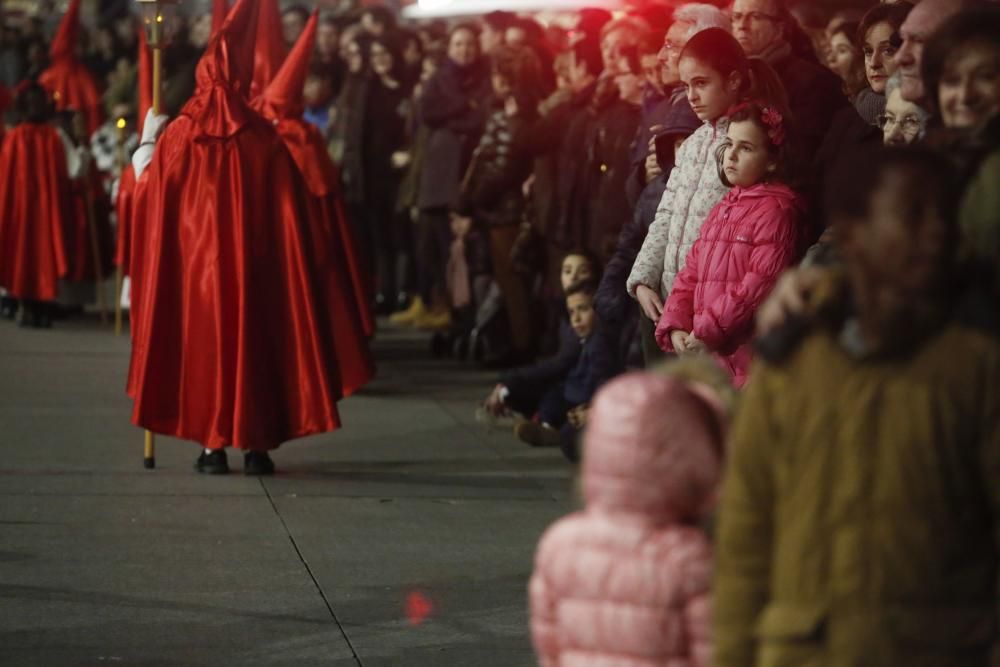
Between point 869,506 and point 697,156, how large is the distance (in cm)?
397

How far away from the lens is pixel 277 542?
24.4 feet

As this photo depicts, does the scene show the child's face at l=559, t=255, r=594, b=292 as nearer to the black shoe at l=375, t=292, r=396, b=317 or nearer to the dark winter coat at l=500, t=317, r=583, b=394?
the dark winter coat at l=500, t=317, r=583, b=394

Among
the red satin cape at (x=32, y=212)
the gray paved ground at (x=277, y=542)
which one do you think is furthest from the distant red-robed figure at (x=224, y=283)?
the red satin cape at (x=32, y=212)

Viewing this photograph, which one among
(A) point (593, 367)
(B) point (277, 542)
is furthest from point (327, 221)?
(B) point (277, 542)

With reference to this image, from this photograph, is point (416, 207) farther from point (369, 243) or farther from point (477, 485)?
point (477, 485)

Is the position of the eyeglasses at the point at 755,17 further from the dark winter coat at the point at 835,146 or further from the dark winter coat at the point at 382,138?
the dark winter coat at the point at 382,138

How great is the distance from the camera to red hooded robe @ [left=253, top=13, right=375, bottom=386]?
958cm

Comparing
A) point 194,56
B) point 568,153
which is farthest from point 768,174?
point 194,56

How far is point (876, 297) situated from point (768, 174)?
3.34 meters

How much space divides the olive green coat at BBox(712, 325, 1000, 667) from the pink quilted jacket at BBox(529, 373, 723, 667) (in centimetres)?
22

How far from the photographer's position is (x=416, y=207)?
Answer: 1541cm

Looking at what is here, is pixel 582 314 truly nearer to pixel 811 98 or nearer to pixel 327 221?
pixel 327 221

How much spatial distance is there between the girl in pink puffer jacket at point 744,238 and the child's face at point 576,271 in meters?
3.69

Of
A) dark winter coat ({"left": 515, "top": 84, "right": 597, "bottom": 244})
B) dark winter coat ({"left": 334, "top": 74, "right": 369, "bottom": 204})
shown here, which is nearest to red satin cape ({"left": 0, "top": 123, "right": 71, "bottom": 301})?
dark winter coat ({"left": 334, "top": 74, "right": 369, "bottom": 204})
